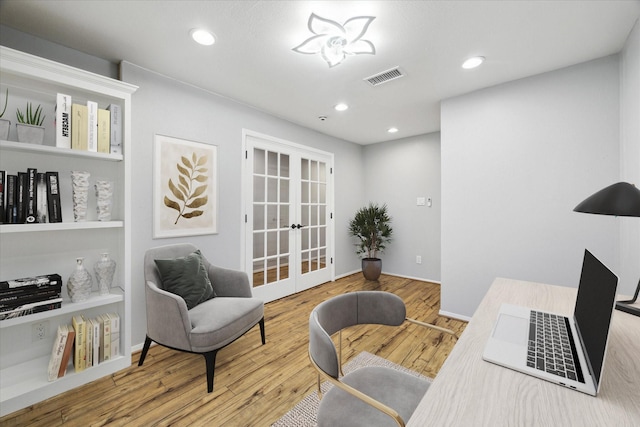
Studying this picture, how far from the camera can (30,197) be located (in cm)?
167

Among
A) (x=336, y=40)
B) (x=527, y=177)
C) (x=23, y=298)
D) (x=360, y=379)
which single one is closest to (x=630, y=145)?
(x=527, y=177)

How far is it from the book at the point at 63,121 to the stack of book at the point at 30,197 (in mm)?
222

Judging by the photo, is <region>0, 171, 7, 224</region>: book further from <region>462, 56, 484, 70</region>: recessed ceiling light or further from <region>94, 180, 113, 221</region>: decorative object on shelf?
<region>462, 56, 484, 70</region>: recessed ceiling light

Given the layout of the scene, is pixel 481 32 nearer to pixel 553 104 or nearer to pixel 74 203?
pixel 553 104

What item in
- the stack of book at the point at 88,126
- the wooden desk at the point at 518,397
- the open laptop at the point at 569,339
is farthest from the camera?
the stack of book at the point at 88,126

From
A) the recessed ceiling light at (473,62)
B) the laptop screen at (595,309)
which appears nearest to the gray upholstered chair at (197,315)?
the laptop screen at (595,309)

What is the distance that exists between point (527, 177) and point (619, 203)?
155cm

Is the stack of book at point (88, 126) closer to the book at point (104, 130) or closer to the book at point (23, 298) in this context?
the book at point (104, 130)

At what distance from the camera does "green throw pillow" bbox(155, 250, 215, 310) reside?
2043 millimetres

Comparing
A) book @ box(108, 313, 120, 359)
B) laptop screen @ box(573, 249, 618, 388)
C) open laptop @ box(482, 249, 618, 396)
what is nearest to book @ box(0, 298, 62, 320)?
book @ box(108, 313, 120, 359)

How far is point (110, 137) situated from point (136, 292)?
1299 mm

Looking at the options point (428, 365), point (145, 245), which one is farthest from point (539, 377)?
point (145, 245)

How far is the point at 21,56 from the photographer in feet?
5.14

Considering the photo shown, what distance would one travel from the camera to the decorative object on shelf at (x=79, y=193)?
182 centimetres
